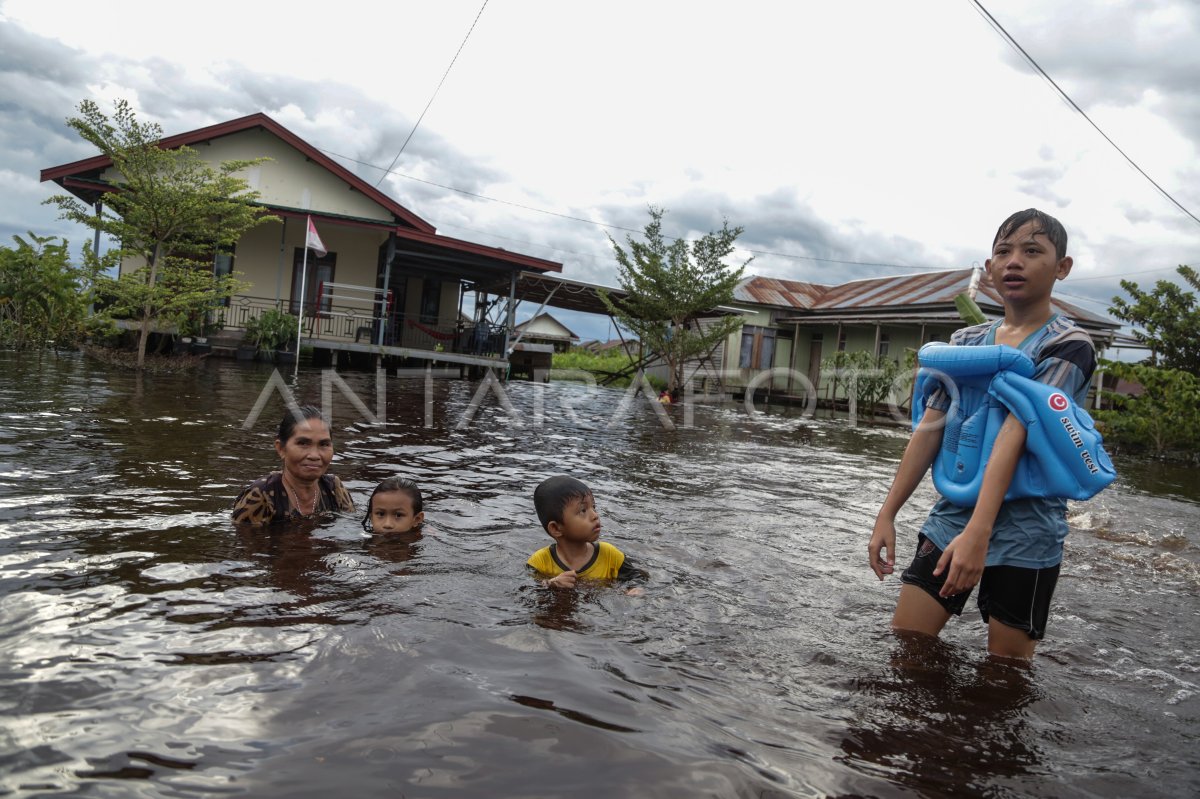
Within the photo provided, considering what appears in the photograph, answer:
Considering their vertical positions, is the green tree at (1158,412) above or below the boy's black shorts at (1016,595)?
above

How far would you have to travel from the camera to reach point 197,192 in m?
15.6

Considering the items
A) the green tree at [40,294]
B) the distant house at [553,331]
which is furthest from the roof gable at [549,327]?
the green tree at [40,294]

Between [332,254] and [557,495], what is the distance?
21.2 metres

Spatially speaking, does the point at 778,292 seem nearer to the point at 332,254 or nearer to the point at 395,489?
the point at 332,254

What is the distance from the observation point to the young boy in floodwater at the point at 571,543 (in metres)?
4.02

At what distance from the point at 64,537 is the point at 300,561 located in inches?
45.5

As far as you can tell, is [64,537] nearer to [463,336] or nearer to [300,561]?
[300,561]

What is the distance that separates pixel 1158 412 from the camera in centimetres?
1683

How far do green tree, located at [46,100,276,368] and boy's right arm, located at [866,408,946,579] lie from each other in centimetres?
1528

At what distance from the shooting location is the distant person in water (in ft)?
14.8

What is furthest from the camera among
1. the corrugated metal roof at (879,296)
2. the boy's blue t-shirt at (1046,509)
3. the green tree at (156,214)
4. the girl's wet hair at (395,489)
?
the corrugated metal roof at (879,296)

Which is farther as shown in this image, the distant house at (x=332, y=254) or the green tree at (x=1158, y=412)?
the distant house at (x=332, y=254)

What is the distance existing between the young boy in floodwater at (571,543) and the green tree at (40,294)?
16.3 metres

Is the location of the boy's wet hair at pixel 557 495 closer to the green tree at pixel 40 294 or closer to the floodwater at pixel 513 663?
the floodwater at pixel 513 663
